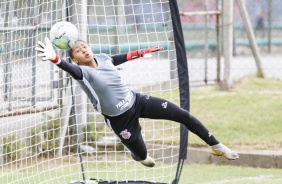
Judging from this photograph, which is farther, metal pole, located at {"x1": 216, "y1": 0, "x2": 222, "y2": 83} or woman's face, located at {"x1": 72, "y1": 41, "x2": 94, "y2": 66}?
metal pole, located at {"x1": 216, "y1": 0, "x2": 222, "y2": 83}

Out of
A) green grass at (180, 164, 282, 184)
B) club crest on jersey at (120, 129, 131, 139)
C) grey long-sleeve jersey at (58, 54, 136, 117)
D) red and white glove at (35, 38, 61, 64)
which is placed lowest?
green grass at (180, 164, 282, 184)

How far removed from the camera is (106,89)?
932 cm

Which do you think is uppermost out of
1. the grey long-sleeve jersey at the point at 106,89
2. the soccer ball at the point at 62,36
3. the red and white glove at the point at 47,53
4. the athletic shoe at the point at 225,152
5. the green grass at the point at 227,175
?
the soccer ball at the point at 62,36

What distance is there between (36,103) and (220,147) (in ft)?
10.9

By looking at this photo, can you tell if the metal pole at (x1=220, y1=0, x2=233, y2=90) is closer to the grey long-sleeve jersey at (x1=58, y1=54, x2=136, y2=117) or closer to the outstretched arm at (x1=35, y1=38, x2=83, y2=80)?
the grey long-sleeve jersey at (x1=58, y1=54, x2=136, y2=117)

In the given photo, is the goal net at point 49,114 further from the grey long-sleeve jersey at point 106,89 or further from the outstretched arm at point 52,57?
the outstretched arm at point 52,57

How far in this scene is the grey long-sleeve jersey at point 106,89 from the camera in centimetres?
927

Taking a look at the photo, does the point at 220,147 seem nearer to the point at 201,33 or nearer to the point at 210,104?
the point at 210,104

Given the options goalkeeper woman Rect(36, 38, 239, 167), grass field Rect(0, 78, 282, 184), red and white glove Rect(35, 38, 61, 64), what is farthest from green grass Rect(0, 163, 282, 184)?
red and white glove Rect(35, 38, 61, 64)

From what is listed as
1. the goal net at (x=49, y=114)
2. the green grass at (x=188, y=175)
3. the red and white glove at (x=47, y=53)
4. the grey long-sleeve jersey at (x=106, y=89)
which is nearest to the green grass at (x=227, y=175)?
the green grass at (x=188, y=175)

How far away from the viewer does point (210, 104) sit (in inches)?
575

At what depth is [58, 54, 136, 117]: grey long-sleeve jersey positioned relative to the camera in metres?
9.27

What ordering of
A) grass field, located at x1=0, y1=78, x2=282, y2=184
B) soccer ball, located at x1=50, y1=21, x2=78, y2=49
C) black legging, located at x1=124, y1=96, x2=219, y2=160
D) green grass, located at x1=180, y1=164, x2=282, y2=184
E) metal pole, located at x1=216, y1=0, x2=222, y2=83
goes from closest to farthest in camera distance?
soccer ball, located at x1=50, y1=21, x2=78, y2=49
black legging, located at x1=124, y1=96, x2=219, y2=160
green grass, located at x1=180, y1=164, x2=282, y2=184
grass field, located at x1=0, y1=78, x2=282, y2=184
metal pole, located at x1=216, y1=0, x2=222, y2=83

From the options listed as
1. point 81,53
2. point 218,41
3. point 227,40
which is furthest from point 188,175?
point 218,41
